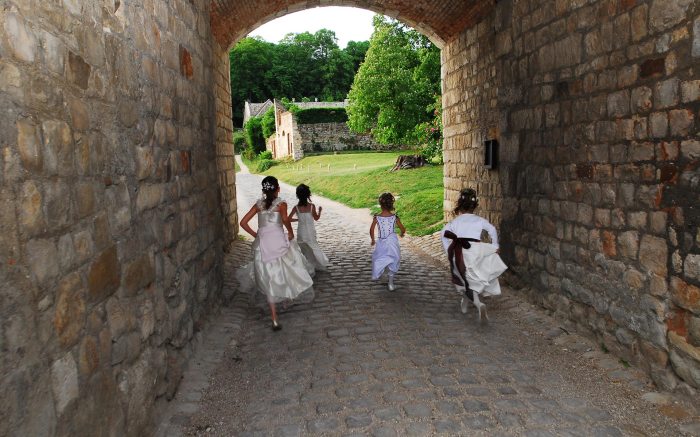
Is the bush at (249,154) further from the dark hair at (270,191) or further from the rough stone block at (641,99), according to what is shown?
the rough stone block at (641,99)

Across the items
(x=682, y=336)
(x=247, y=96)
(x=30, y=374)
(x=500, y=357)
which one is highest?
(x=247, y=96)

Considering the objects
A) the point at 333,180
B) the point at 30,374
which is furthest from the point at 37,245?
the point at 333,180

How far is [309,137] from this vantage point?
46250 mm

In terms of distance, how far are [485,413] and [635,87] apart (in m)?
2.62

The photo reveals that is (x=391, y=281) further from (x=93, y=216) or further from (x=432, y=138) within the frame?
(x=432, y=138)

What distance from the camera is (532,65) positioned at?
576 centimetres

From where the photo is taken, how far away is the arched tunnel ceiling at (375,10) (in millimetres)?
8133

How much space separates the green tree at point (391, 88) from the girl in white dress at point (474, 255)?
62.4 ft

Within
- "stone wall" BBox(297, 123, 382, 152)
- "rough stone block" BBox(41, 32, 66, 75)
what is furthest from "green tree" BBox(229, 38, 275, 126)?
"rough stone block" BBox(41, 32, 66, 75)

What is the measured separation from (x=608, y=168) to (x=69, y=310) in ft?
13.2

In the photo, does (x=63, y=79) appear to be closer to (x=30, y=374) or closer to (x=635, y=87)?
(x=30, y=374)

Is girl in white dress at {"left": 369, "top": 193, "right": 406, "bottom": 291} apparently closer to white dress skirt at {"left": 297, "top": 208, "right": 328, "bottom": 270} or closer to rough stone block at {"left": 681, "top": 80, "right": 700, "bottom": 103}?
white dress skirt at {"left": 297, "top": 208, "right": 328, "bottom": 270}

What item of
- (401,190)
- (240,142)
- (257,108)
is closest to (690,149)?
(401,190)

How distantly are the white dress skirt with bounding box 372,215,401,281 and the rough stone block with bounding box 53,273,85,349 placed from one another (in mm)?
4608
